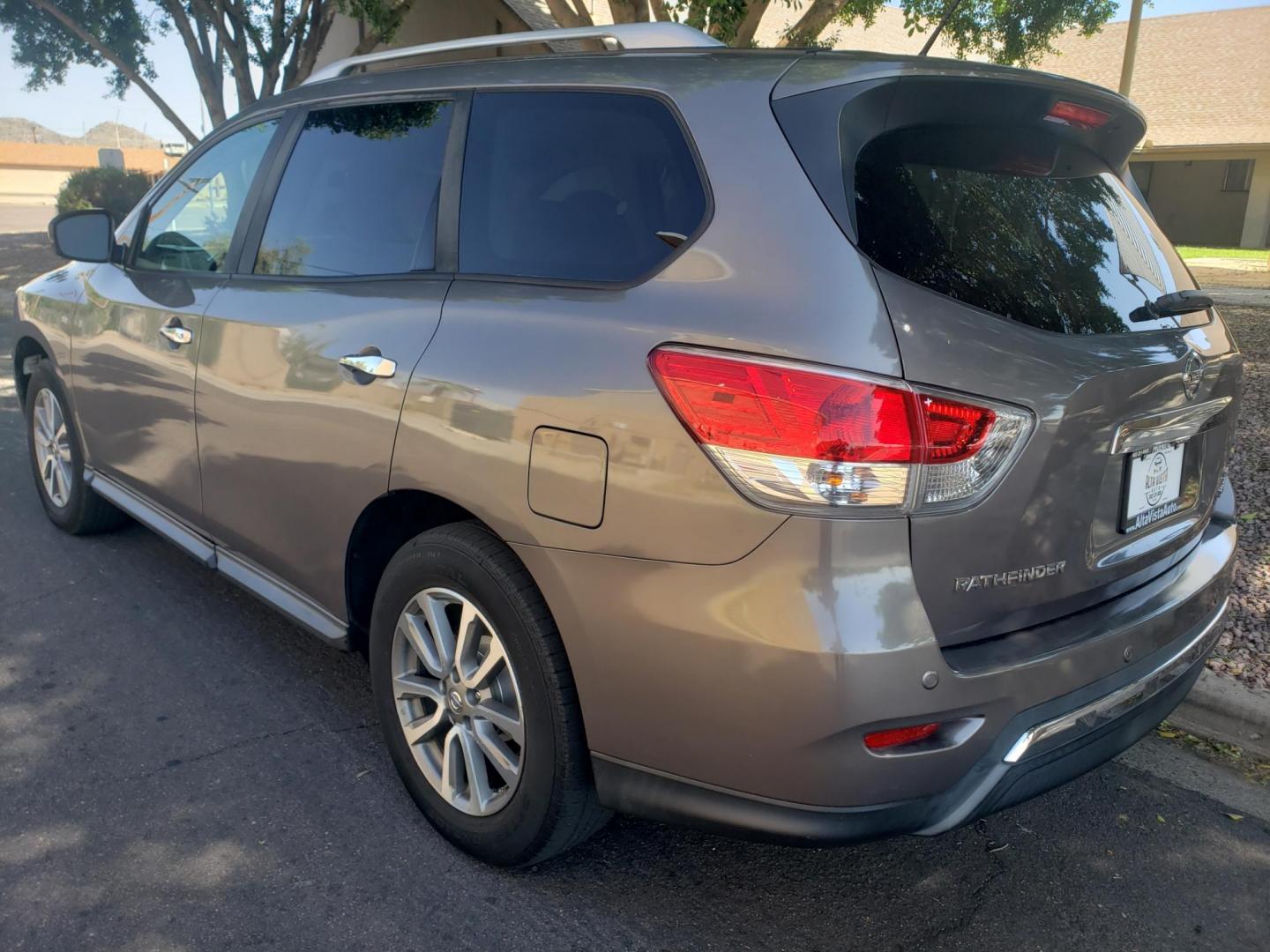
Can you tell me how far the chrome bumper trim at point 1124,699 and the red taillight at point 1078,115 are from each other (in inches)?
50.1

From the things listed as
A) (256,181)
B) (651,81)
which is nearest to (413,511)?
(651,81)

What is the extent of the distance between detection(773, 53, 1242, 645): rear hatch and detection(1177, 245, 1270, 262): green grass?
23.6 metres

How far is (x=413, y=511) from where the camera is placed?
290 centimetres

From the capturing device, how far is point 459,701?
2.71 m

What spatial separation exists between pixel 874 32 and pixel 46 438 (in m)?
25.3

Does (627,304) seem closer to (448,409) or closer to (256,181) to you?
(448,409)

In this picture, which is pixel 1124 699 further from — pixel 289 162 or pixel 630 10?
pixel 630 10

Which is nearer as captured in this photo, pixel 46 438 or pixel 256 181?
pixel 256 181

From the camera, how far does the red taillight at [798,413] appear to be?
78.7 inches

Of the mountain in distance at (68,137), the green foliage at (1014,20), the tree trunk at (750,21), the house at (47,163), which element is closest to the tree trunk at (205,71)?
the tree trunk at (750,21)

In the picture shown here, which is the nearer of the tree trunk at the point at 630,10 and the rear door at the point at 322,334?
the rear door at the point at 322,334

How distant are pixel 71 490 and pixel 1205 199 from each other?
31.9 metres

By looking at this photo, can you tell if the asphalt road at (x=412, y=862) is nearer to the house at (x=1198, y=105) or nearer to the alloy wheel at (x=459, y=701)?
the alloy wheel at (x=459, y=701)

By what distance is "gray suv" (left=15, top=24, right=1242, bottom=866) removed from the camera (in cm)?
203
